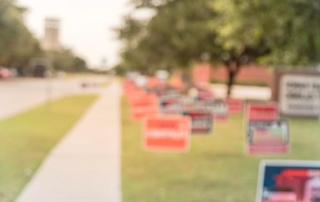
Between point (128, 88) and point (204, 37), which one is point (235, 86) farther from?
point (204, 37)

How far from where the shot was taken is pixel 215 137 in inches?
145

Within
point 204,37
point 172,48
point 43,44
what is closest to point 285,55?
point 43,44

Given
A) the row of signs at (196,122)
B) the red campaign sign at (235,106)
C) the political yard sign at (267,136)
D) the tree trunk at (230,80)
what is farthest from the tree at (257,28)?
the political yard sign at (267,136)

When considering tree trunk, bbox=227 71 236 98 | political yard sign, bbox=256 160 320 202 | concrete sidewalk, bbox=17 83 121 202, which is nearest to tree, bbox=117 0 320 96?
tree trunk, bbox=227 71 236 98

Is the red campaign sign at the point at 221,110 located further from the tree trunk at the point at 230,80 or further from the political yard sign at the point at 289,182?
the political yard sign at the point at 289,182

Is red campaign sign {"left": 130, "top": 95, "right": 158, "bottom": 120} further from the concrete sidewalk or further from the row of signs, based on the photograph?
the concrete sidewalk

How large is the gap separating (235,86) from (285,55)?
0.85 m

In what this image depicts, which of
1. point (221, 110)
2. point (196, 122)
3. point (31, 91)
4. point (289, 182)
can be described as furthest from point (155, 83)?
point (289, 182)

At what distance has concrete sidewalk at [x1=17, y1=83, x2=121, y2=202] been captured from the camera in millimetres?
2178

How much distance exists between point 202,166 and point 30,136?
1077mm

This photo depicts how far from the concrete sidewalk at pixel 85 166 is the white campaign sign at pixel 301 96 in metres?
0.94

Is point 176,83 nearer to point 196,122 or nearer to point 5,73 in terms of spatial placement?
point 196,122

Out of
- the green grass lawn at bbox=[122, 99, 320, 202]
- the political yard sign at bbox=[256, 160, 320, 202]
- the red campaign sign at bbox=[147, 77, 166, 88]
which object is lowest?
the green grass lawn at bbox=[122, 99, 320, 202]

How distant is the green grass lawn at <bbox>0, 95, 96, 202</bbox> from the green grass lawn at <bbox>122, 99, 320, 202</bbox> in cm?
38
